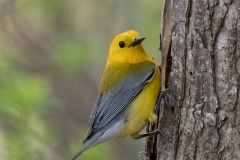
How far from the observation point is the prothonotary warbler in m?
4.86

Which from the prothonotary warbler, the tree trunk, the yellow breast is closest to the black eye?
the prothonotary warbler

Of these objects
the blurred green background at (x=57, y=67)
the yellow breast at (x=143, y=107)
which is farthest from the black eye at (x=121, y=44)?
the blurred green background at (x=57, y=67)

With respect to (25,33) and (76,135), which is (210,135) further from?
(25,33)

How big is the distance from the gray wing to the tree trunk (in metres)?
0.51

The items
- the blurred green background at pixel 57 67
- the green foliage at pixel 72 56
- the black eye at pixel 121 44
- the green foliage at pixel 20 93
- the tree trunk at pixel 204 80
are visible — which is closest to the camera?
the tree trunk at pixel 204 80

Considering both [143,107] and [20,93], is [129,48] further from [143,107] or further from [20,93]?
[20,93]

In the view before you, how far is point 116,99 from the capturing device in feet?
16.5

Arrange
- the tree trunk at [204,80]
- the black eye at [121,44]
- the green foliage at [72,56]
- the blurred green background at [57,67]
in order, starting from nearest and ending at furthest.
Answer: the tree trunk at [204,80]
the black eye at [121,44]
the blurred green background at [57,67]
the green foliage at [72,56]

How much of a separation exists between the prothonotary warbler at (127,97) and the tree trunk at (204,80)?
417 millimetres

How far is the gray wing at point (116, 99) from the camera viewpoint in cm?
490

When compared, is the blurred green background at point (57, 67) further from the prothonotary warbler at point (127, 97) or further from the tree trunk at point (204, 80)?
the tree trunk at point (204, 80)

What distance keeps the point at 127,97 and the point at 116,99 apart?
0.32 ft

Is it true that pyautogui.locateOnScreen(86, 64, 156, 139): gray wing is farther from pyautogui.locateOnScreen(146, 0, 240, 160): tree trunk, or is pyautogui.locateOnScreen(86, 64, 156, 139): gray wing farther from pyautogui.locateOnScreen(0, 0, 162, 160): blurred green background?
pyautogui.locateOnScreen(0, 0, 162, 160): blurred green background

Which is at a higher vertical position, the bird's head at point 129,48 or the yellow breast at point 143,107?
the bird's head at point 129,48
